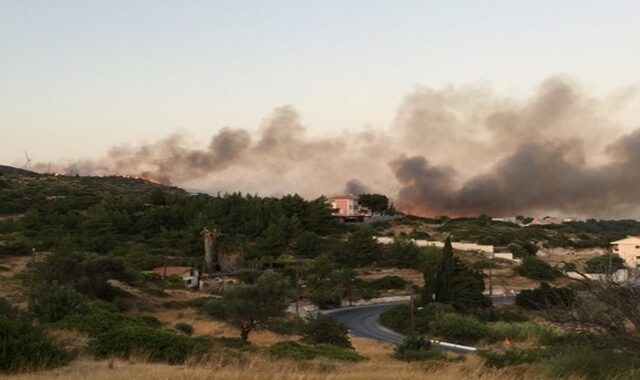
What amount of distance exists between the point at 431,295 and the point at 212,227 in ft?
125

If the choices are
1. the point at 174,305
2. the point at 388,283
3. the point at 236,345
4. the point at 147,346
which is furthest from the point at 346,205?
the point at 147,346

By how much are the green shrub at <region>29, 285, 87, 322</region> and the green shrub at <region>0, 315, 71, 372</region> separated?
16188mm

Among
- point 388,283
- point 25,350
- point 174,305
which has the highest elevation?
point 25,350

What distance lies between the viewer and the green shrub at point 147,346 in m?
16.8

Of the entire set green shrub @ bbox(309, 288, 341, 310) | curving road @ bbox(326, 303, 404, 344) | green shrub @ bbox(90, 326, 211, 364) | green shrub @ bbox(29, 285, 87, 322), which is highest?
green shrub @ bbox(90, 326, 211, 364)

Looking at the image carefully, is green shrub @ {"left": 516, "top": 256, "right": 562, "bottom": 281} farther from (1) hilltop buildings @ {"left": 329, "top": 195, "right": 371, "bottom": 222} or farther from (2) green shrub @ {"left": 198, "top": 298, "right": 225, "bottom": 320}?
(1) hilltop buildings @ {"left": 329, "top": 195, "right": 371, "bottom": 222}

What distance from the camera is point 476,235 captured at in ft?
456

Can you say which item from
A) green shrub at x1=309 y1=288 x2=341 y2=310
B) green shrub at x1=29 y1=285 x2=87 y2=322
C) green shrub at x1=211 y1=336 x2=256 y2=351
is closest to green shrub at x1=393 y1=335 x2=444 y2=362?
green shrub at x1=211 y1=336 x2=256 y2=351

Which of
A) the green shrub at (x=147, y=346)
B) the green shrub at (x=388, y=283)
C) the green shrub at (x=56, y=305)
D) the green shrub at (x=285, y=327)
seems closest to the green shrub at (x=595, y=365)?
the green shrub at (x=147, y=346)

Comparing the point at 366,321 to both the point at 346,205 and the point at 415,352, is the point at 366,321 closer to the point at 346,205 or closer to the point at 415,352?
the point at 415,352

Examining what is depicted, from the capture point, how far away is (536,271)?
315 ft

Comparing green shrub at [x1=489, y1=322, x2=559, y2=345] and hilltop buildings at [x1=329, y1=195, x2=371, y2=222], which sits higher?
hilltop buildings at [x1=329, y1=195, x2=371, y2=222]

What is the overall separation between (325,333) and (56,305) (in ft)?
52.3

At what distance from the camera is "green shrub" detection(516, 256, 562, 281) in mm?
95438
